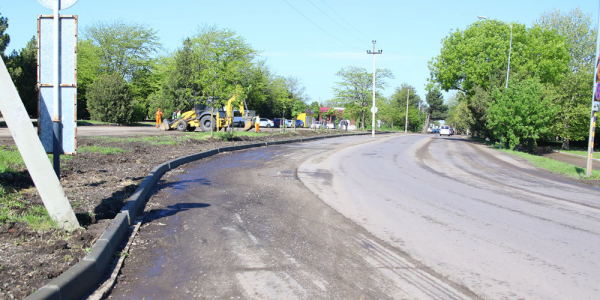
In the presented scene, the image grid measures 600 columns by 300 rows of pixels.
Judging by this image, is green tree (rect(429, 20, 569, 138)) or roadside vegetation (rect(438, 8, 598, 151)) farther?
green tree (rect(429, 20, 569, 138))

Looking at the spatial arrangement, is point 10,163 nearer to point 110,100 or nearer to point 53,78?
point 53,78

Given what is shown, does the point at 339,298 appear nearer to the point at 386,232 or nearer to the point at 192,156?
the point at 386,232

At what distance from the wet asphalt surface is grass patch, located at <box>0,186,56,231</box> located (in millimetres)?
1081

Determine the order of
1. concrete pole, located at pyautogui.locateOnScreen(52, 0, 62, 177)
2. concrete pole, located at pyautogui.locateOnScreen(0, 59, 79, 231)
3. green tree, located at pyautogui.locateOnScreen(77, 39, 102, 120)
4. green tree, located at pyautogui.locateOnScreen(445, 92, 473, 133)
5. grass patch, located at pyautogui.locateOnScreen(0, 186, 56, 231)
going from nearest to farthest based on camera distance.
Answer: concrete pole, located at pyautogui.locateOnScreen(0, 59, 79, 231) → grass patch, located at pyautogui.locateOnScreen(0, 186, 56, 231) → concrete pole, located at pyautogui.locateOnScreen(52, 0, 62, 177) → green tree, located at pyautogui.locateOnScreen(445, 92, 473, 133) → green tree, located at pyautogui.locateOnScreen(77, 39, 102, 120)

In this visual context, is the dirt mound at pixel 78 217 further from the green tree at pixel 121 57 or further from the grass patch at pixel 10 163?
the green tree at pixel 121 57

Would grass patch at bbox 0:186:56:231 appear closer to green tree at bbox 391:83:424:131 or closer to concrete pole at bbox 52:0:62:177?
concrete pole at bbox 52:0:62:177

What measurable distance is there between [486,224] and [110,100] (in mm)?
41150

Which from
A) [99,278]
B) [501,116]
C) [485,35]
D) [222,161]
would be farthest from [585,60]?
[99,278]

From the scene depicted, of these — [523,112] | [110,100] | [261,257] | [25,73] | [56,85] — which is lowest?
[261,257]

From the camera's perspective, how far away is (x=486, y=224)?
6.69 m

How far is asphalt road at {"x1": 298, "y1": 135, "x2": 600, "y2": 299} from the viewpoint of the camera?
437cm

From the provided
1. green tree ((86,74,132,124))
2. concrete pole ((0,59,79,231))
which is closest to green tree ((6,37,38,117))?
green tree ((86,74,132,124))

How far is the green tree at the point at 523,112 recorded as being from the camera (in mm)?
26719

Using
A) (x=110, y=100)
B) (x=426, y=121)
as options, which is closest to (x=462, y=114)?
(x=426, y=121)
